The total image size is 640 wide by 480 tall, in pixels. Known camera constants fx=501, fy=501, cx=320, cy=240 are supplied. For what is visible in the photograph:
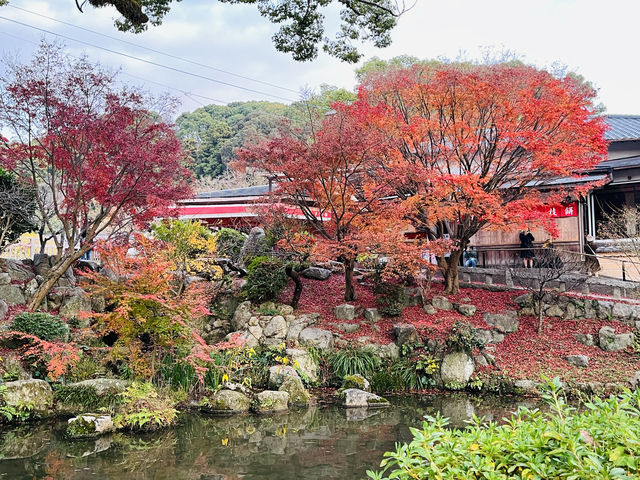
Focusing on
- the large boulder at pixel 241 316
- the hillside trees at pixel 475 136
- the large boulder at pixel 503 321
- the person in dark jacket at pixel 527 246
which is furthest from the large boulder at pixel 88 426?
the person in dark jacket at pixel 527 246

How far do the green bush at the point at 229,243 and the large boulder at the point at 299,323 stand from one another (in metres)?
3.53

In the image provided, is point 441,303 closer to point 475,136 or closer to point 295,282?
point 295,282

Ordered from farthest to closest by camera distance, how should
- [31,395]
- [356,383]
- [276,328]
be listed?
[276,328], [356,383], [31,395]

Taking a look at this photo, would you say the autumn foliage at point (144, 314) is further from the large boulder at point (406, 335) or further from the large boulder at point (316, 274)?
the large boulder at point (316, 274)

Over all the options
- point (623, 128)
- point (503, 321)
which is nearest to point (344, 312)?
point (503, 321)

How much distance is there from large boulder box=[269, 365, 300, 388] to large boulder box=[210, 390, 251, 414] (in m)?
0.78

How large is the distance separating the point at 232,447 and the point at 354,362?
4.49m

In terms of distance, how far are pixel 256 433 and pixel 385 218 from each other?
20.9 ft

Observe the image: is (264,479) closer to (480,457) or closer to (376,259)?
(480,457)

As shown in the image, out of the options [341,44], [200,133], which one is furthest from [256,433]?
[200,133]

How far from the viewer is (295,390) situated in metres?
9.91

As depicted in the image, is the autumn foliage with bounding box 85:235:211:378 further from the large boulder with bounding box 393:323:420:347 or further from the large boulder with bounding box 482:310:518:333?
the large boulder with bounding box 482:310:518:333

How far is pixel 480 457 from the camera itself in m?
2.74

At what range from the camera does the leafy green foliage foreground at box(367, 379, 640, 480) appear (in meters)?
2.41
